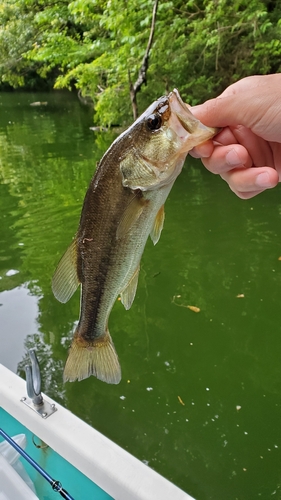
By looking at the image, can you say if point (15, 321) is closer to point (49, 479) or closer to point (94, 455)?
point (94, 455)

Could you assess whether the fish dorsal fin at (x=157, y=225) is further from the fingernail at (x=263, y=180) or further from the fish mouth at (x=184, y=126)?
the fingernail at (x=263, y=180)

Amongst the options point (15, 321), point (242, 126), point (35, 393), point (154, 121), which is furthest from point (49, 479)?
point (15, 321)

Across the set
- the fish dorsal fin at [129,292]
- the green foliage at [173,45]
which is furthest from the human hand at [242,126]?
the green foliage at [173,45]

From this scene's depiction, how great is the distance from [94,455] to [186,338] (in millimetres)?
2530

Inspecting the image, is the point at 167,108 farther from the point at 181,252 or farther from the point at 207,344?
the point at 181,252

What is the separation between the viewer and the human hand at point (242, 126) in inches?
61.9

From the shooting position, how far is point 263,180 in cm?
167

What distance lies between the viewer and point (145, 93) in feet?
37.7

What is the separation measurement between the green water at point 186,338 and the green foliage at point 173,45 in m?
3.58

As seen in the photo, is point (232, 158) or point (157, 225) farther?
point (232, 158)

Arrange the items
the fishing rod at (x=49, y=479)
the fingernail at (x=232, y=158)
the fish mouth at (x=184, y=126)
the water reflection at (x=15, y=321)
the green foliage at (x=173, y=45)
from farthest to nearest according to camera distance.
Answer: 1. the green foliage at (x=173, y=45)
2. the water reflection at (x=15, y=321)
3. the fishing rod at (x=49, y=479)
4. the fingernail at (x=232, y=158)
5. the fish mouth at (x=184, y=126)

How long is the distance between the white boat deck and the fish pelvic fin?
21.5 inches

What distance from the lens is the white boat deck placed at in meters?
1.86

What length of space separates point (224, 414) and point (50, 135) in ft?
53.3
